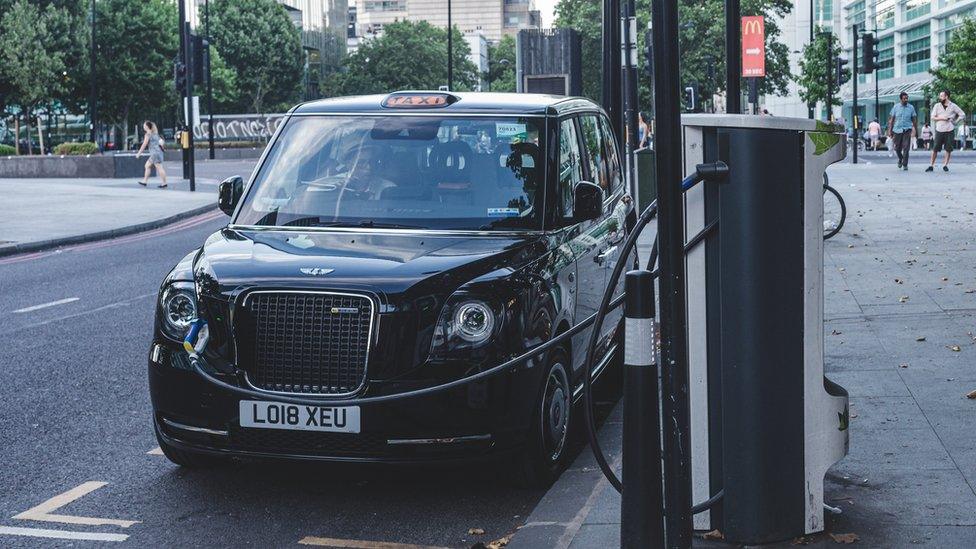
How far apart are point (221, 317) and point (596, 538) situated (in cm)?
178

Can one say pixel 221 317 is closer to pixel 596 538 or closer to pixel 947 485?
pixel 596 538

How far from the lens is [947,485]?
175 inches

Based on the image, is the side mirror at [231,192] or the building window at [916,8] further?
the building window at [916,8]

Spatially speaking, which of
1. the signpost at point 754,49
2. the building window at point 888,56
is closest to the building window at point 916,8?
the building window at point 888,56

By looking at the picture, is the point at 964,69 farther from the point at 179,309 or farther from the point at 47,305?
the point at 179,309

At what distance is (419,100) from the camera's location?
20.6 feet

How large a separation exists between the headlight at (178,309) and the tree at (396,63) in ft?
300

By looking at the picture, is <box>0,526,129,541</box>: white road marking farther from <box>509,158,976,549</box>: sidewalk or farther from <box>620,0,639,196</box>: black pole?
<box>620,0,639,196</box>: black pole

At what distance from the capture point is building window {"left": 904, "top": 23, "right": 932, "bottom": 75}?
256 ft

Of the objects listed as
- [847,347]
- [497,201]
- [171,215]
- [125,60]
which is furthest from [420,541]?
[125,60]

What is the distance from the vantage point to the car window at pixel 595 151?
6.77 meters

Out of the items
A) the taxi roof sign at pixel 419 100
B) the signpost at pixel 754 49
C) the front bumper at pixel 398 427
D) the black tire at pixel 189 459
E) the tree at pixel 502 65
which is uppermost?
the tree at pixel 502 65

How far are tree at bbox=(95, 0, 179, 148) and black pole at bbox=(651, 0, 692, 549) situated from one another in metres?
64.5

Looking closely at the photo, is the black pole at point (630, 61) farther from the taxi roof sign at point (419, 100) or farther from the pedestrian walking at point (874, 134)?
the pedestrian walking at point (874, 134)
